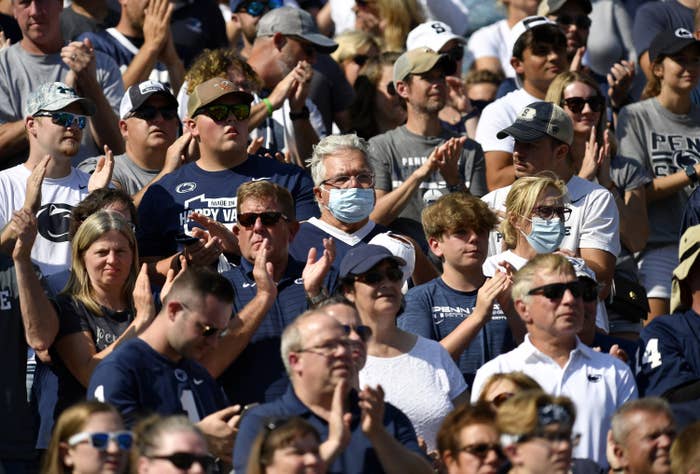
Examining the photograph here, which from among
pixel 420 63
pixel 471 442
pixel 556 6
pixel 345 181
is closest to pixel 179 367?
pixel 471 442

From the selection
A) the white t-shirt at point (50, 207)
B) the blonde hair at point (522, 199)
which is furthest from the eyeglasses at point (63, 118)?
the blonde hair at point (522, 199)

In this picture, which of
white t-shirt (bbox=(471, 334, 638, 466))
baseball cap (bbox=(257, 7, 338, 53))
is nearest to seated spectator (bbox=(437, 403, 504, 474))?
white t-shirt (bbox=(471, 334, 638, 466))

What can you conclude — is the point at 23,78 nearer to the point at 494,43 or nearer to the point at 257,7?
the point at 257,7

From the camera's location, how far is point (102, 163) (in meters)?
9.37

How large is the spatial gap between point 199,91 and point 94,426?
3.42m

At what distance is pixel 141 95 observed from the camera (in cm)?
987

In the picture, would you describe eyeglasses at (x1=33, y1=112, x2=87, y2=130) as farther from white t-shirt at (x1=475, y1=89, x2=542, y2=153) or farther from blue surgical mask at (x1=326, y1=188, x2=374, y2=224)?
white t-shirt at (x1=475, y1=89, x2=542, y2=153)

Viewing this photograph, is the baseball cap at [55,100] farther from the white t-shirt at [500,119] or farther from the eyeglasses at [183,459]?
the eyeglasses at [183,459]

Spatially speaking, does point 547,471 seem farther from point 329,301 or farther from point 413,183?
point 413,183

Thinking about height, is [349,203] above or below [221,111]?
below

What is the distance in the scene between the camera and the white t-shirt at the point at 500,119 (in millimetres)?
10758

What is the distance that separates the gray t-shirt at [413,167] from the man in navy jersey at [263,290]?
1.65m

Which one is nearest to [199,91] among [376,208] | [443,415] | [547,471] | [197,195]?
[197,195]

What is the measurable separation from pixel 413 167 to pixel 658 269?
200 centimetres
